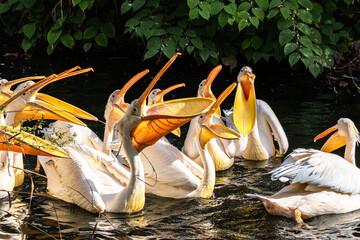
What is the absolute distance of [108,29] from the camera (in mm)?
8367

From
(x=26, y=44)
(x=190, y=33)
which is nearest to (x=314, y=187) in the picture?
(x=190, y=33)

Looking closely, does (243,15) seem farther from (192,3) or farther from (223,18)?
(192,3)

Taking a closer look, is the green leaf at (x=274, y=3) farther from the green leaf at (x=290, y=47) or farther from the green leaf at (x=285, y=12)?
the green leaf at (x=290, y=47)

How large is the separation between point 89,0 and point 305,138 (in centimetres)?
316

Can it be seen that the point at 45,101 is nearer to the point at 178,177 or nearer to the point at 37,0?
the point at 178,177

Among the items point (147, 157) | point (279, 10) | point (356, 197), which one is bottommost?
point (356, 197)

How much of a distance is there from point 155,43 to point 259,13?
116 centimetres

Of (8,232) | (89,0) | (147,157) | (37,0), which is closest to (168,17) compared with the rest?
(89,0)

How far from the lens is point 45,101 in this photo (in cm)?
467

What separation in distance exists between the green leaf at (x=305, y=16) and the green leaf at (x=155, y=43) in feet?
5.00

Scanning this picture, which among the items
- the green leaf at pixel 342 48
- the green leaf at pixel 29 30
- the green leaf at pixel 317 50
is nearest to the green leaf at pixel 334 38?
the green leaf at pixel 342 48

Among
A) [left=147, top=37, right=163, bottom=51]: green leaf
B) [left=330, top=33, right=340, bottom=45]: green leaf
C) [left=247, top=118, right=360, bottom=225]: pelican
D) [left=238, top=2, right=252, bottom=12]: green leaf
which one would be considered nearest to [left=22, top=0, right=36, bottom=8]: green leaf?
[left=147, top=37, right=163, bottom=51]: green leaf

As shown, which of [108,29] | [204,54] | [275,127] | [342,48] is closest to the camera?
[275,127]

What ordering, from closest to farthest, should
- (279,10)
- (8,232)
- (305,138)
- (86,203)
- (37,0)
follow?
(8,232) < (86,203) < (305,138) < (279,10) < (37,0)
